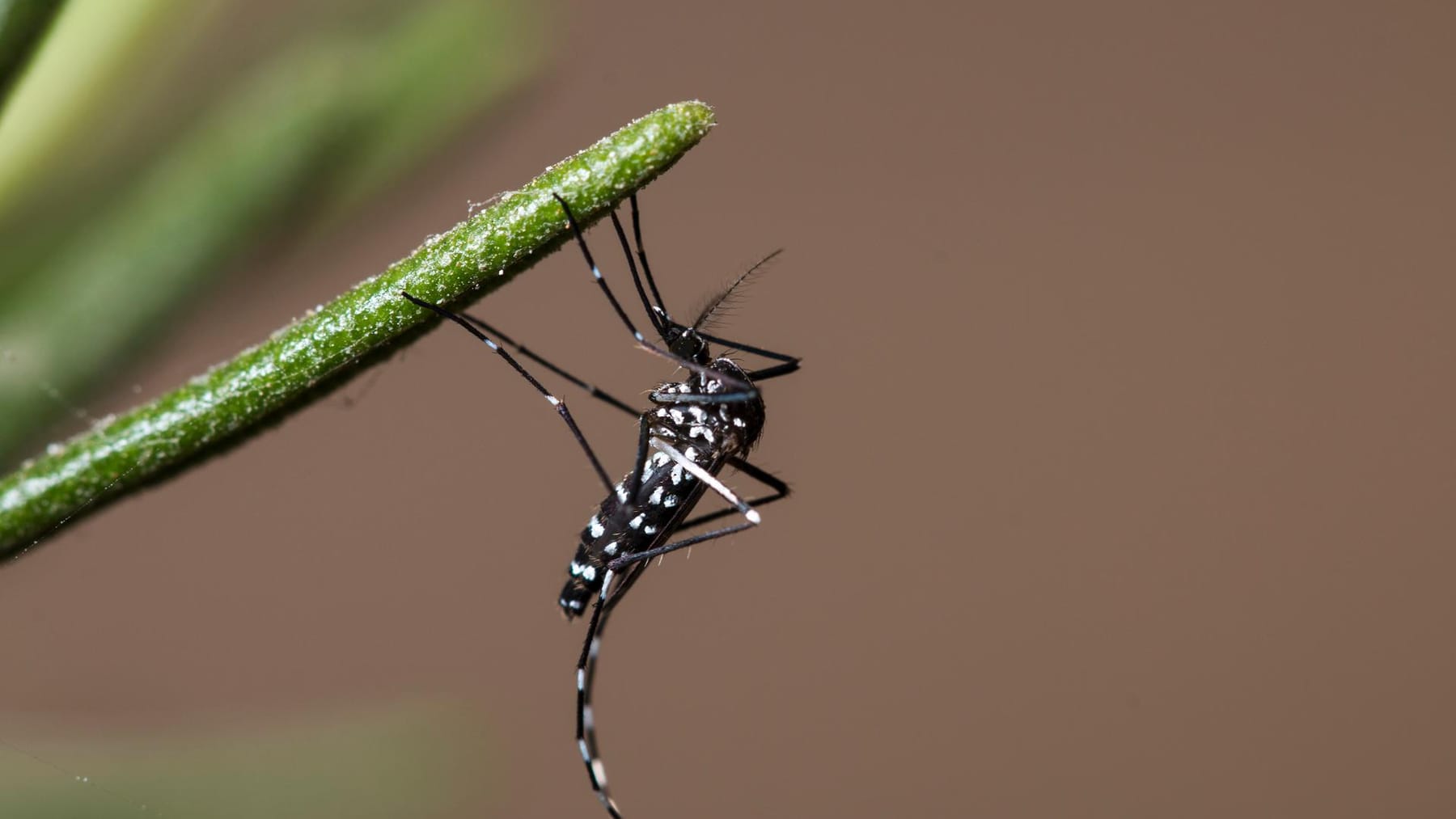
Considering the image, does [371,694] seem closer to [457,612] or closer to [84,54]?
[84,54]

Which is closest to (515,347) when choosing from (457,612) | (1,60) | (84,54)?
(84,54)

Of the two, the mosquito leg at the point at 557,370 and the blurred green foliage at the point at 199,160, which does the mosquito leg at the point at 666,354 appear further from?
the blurred green foliage at the point at 199,160

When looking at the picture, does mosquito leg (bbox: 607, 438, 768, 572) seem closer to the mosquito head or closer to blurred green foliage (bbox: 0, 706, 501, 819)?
the mosquito head

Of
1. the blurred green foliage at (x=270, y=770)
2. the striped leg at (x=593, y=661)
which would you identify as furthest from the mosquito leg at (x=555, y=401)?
the blurred green foliage at (x=270, y=770)

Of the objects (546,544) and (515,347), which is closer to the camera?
(515,347)

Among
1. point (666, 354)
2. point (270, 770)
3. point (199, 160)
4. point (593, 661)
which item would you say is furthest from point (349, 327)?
point (593, 661)

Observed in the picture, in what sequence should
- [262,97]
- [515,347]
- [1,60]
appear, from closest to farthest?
[1,60] → [262,97] → [515,347]

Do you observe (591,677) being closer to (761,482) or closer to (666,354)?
(761,482)
